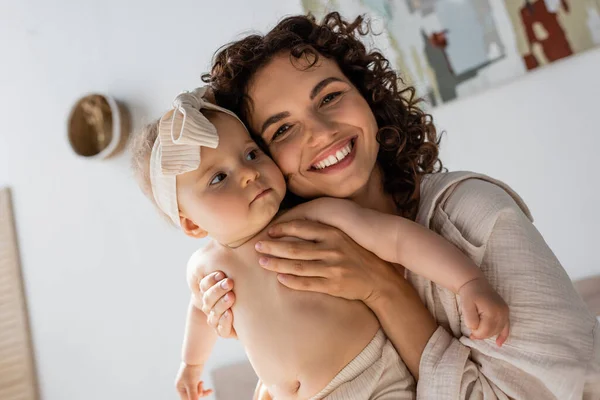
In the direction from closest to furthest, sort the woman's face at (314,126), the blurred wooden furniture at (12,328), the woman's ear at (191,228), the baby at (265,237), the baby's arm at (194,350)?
the baby at (265,237), the woman's face at (314,126), the woman's ear at (191,228), the baby's arm at (194,350), the blurred wooden furniture at (12,328)

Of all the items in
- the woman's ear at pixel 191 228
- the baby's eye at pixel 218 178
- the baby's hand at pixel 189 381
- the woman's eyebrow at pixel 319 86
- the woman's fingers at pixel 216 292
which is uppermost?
the woman's eyebrow at pixel 319 86

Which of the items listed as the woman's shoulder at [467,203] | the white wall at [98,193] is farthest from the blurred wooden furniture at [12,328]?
the woman's shoulder at [467,203]

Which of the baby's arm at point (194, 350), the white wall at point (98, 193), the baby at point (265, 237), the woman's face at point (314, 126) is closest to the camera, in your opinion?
the baby at point (265, 237)

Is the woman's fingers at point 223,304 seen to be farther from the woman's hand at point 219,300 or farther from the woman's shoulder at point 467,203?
the woman's shoulder at point 467,203

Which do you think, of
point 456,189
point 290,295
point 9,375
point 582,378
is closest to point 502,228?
point 456,189

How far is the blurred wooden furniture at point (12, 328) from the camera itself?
9.62 ft

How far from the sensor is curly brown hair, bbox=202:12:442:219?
136 centimetres

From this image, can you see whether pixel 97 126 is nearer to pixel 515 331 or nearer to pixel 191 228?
pixel 191 228

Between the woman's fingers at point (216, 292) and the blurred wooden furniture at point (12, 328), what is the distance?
2.03m

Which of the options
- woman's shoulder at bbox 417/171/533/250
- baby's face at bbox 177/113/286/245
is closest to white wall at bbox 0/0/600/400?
baby's face at bbox 177/113/286/245

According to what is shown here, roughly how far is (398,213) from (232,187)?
399 millimetres

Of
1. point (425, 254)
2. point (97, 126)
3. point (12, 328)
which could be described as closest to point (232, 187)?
point (425, 254)

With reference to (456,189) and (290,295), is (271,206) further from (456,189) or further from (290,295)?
(456,189)

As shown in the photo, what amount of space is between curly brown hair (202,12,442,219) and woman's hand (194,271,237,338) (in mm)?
307
